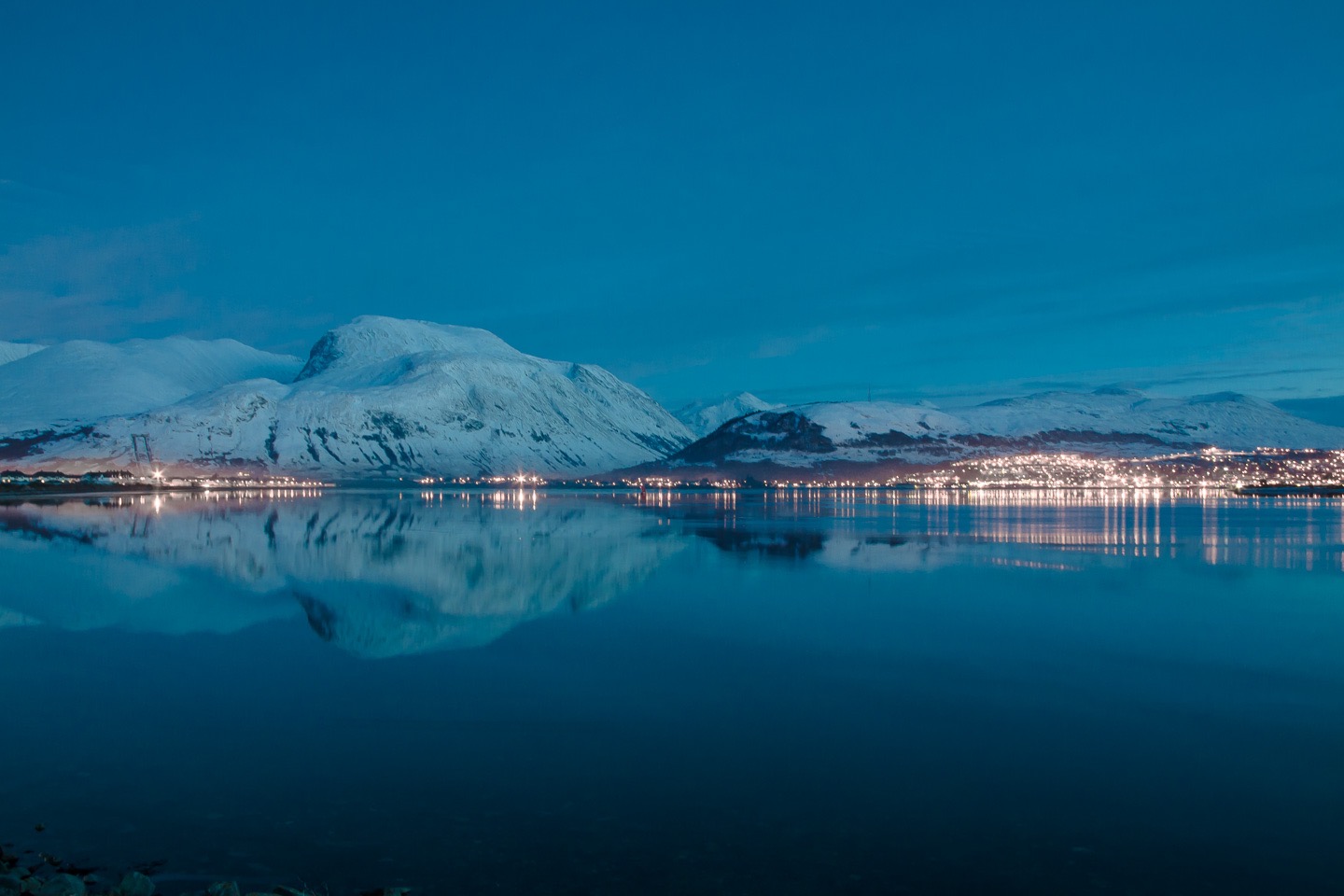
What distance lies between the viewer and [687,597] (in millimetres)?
25641

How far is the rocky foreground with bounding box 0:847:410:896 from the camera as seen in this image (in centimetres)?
728

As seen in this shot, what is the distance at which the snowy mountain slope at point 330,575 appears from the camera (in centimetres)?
2144

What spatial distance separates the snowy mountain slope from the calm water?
233 millimetres

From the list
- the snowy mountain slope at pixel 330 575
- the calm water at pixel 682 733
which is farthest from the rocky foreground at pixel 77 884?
the snowy mountain slope at pixel 330 575

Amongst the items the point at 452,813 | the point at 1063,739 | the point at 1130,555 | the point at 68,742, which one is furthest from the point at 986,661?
the point at 1130,555

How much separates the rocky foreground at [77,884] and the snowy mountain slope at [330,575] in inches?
364

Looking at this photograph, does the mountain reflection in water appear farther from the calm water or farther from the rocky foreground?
the rocky foreground

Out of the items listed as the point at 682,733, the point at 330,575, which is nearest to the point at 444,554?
the point at 330,575

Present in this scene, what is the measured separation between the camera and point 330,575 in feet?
98.7

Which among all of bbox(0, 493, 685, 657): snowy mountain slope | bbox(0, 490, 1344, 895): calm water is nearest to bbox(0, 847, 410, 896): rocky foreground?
bbox(0, 490, 1344, 895): calm water

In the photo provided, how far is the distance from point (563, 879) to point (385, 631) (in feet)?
41.6

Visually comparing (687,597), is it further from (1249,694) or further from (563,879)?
(563,879)

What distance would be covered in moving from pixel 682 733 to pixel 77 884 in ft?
21.8

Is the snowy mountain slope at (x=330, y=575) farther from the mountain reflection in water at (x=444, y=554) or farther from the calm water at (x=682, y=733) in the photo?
the calm water at (x=682, y=733)
